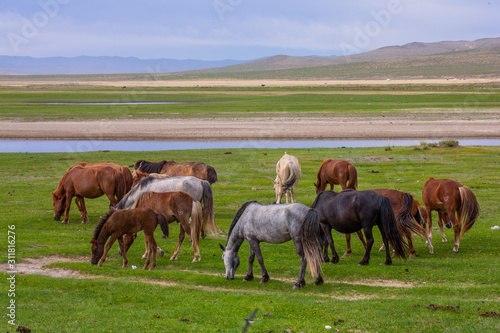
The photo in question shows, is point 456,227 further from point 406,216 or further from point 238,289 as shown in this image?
point 238,289

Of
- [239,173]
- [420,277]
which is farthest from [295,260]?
[239,173]

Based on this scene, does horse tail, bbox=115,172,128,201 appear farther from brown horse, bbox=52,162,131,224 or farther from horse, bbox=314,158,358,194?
horse, bbox=314,158,358,194

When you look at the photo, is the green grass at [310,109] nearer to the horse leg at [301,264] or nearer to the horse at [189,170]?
the horse at [189,170]

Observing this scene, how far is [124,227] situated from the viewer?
38.5ft

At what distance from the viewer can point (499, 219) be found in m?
16.8

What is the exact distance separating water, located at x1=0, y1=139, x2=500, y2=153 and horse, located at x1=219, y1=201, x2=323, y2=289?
1121 inches

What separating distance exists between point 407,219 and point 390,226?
1.07 meters

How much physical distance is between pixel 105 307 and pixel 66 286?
4.98ft

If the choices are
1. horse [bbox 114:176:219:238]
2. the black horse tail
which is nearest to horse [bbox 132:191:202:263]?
horse [bbox 114:176:219:238]

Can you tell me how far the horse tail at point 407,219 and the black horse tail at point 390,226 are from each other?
737mm

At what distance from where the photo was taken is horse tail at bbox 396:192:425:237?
12383mm

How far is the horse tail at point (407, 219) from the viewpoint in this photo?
12.4 meters

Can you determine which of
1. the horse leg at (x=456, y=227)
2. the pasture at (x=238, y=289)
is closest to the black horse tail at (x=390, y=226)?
the pasture at (x=238, y=289)

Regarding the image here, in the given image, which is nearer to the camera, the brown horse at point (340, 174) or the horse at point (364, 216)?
the horse at point (364, 216)
